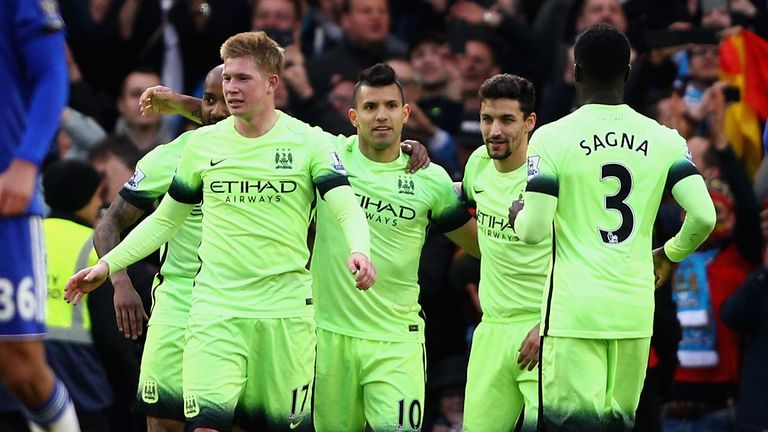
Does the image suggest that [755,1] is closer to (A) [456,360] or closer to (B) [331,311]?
(A) [456,360]

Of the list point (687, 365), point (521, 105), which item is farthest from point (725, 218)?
point (521, 105)

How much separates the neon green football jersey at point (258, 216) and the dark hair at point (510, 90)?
122cm

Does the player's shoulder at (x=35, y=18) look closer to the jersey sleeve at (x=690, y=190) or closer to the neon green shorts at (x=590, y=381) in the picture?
the neon green shorts at (x=590, y=381)

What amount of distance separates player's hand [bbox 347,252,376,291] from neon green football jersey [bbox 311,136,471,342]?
4.92 feet

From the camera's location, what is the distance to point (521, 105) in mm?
9898

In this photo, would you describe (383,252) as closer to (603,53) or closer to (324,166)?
(324,166)

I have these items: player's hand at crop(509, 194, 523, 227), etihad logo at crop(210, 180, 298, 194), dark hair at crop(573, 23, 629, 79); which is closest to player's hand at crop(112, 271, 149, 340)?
etihad logo at crop(210, 180, 298, 194)

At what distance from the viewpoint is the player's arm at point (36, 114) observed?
7188 mm

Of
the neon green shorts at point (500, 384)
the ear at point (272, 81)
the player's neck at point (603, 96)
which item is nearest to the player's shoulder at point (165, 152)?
the ear at point (272, 81)

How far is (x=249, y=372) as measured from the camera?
9.02 meters

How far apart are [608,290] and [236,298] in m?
2.03

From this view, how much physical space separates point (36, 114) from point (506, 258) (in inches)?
136

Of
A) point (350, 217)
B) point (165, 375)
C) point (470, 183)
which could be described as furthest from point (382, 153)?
point (165, 375)

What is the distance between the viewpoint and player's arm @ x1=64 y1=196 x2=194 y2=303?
8523 mm
